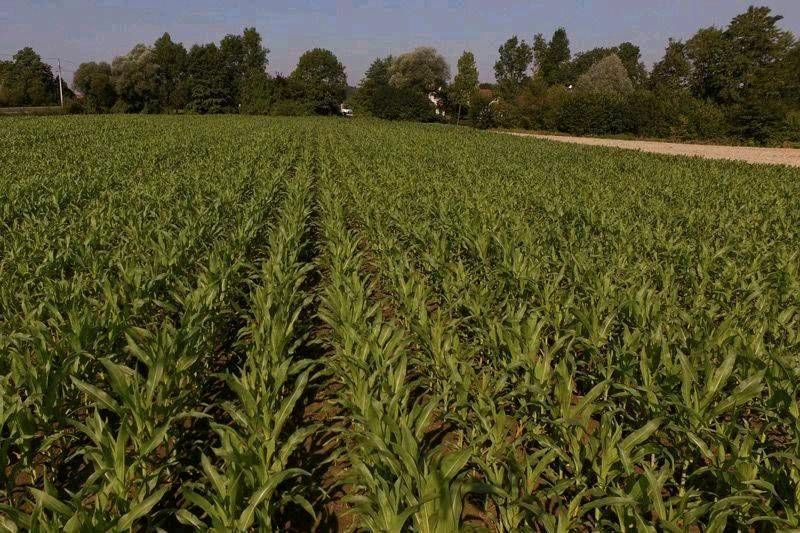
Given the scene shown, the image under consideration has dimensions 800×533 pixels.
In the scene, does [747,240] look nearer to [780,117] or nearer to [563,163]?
[563,163]

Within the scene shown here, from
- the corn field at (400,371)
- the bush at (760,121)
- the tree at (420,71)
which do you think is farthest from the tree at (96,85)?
the bush at (760,121)

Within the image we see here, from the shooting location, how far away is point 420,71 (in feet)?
255

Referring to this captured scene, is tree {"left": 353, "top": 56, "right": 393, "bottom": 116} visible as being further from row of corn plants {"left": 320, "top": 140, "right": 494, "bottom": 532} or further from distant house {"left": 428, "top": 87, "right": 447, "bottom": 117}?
row of corn plants {"left": 320, "top": 140, "right": 494, "bottom": 532}

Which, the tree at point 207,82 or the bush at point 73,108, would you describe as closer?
the bush at point 73,108

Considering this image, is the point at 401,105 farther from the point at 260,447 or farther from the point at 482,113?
the point at 260,447

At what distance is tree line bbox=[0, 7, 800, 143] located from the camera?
47031mm

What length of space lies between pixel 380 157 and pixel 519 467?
16.7m

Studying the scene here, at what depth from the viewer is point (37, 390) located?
300 cm

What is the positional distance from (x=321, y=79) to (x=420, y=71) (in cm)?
1808

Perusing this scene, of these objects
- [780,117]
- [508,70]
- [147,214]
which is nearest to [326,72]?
[508,70]

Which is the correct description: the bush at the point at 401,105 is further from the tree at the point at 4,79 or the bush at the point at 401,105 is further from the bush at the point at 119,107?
the tree at the point at 4,79

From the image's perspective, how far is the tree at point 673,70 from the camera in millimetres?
68688

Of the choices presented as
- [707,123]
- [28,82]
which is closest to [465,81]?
[707,123]

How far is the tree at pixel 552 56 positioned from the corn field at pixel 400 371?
10242 cm
